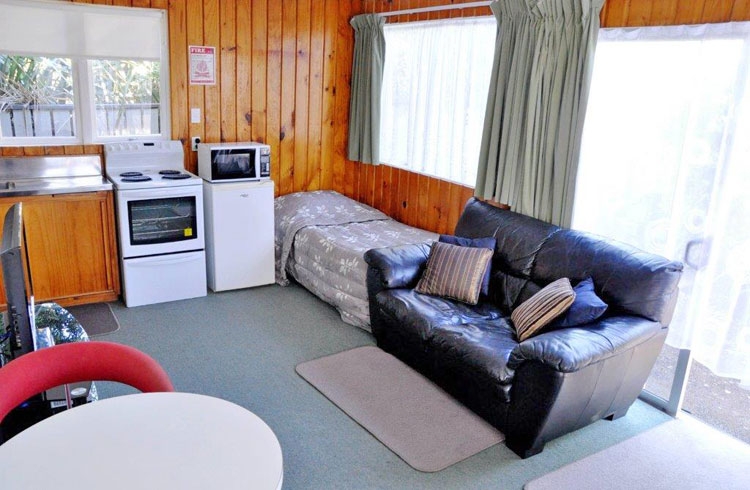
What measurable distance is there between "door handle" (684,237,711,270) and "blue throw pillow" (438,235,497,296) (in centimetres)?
107

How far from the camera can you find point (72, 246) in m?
4.09

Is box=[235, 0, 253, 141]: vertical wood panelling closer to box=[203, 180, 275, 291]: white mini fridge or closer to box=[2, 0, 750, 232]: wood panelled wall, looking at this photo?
box=[2, 0, 750, 232]: wood panelled wall

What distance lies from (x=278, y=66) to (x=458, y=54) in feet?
5.27

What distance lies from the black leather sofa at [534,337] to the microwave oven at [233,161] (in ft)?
4.73

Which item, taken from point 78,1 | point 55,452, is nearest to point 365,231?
point 78,1

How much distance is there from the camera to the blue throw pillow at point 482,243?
3545 millimetres

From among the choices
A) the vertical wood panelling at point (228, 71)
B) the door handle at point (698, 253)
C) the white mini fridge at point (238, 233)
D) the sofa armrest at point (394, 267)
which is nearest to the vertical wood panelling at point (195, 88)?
the vertical wood panelling at point (228, 71)

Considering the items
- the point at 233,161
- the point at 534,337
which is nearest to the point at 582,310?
the point at 534,337

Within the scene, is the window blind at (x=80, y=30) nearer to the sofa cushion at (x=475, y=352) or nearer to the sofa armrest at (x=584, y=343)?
the sofa cushion at (x=475, y=352)

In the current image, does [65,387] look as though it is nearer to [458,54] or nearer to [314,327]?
[314,327]

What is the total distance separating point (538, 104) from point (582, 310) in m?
1.33

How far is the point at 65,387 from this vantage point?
209cm

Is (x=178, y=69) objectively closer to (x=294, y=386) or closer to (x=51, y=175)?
(x=51, y=175)

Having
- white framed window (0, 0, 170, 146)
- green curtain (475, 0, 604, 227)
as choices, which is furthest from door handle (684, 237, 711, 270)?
white framed window (0, 0, 170, 146)
